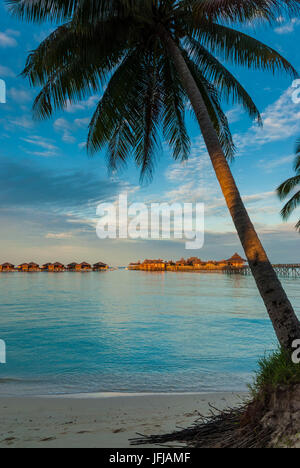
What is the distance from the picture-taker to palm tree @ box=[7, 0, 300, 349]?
5.84 meters

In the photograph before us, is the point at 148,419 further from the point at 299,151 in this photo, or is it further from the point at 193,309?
the point at 299,151

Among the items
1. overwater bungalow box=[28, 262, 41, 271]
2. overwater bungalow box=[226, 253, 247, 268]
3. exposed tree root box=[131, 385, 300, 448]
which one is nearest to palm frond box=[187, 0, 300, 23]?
exposed tree root box=[131, 385, 300, 448]

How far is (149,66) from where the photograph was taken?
8.38 metres

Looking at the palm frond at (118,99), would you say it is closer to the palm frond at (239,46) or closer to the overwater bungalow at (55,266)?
the palm frond at (239,46)

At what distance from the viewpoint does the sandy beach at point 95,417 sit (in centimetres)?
475

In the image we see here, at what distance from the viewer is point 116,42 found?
7.53m

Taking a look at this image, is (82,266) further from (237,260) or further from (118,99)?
(118,99)

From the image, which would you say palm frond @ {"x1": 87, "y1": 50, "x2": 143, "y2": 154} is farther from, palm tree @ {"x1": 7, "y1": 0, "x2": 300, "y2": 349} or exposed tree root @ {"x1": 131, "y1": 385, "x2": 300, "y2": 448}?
exposed tree root @ {"x1": 131, "y1": 385, "x2": 300, "y2": 448}

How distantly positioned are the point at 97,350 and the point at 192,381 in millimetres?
6361

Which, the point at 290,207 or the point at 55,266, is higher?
the point at 290,207

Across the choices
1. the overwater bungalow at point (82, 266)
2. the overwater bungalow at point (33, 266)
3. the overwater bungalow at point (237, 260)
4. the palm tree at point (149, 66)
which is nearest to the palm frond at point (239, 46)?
the palm tree at point (149, 66)

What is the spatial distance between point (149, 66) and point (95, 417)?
27.0 feet

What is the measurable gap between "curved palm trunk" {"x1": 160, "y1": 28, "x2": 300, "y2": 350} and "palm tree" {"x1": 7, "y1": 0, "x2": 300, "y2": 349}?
2 centimetres

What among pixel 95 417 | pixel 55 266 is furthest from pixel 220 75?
pixel 55 266
